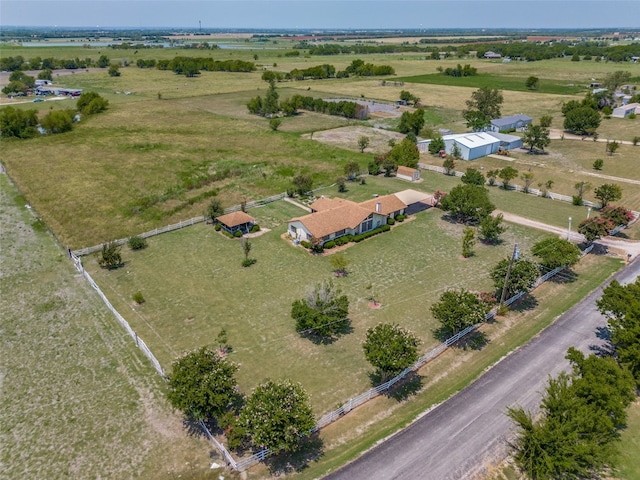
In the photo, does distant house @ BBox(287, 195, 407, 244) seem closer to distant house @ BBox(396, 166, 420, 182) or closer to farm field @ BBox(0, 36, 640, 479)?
farm field @ BBox(0, 36, 640, 479)

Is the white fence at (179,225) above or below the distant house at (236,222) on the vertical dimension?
below

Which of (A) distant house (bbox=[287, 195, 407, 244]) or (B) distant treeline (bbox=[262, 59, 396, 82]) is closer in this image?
(A) distant house (bbox=[287, 195, 407, 244])

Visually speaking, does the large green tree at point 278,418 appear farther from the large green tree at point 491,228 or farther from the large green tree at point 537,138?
the large green tree at point 537,138

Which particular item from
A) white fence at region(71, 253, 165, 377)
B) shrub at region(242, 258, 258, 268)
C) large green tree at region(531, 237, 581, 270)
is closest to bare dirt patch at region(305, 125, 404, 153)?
shrub at region(242, 258, 258, 268)

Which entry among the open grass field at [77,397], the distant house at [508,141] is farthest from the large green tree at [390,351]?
the distant house at [508,141]

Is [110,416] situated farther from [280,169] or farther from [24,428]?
[280,169]

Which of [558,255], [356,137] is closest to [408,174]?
[356,137]
